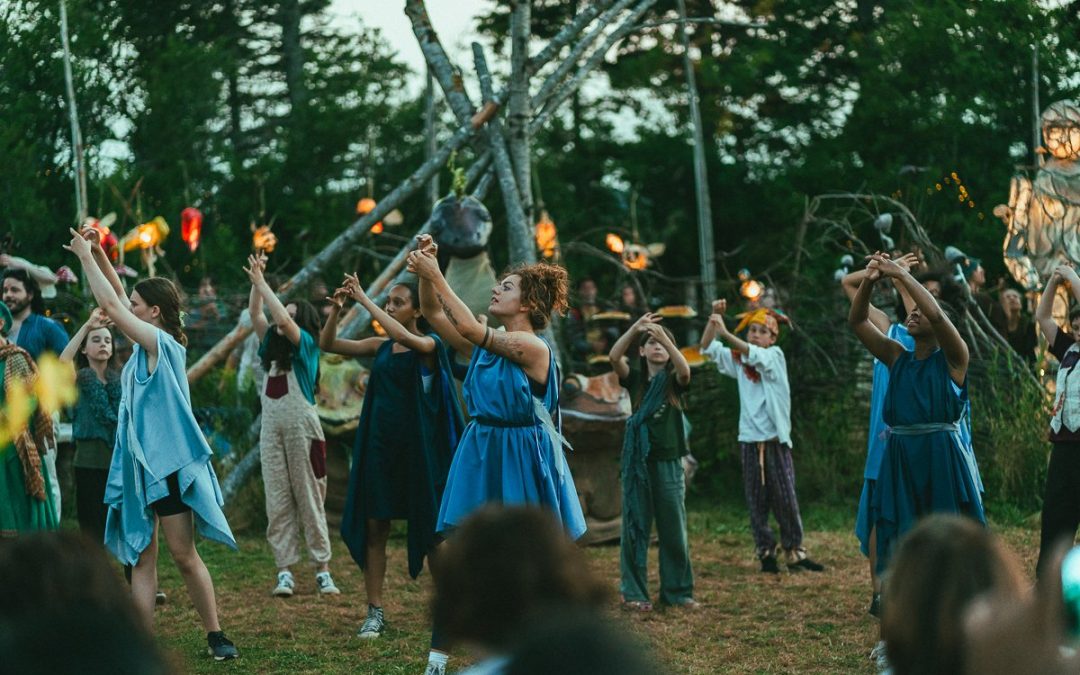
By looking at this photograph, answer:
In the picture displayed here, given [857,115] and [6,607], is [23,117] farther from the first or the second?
[6,607]

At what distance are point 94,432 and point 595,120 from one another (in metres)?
19.8

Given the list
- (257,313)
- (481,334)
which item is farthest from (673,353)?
(257,313)

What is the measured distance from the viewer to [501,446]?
5461mm

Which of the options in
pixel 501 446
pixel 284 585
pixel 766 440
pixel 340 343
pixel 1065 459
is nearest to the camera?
pixel 501 446

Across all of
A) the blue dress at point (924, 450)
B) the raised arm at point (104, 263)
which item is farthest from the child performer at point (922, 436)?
the raised arm at point (104, 263)

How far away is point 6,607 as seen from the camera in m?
1.96

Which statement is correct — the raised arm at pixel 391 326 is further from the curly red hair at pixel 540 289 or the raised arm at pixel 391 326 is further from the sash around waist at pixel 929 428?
the sash around waist at pixel 929 428

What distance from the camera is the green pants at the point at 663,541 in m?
7.30

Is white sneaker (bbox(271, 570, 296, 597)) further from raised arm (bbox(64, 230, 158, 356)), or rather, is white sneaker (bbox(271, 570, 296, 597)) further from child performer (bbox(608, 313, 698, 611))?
raised arm (bbox(64, 230, 158, 356))

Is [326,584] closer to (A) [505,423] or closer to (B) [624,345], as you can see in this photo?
(B) [624,345]

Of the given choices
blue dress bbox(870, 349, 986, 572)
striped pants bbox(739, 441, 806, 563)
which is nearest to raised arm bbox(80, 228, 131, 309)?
blue dress bbox(870, 349, 986, 572)

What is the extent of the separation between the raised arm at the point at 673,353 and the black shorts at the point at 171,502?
2504 mm

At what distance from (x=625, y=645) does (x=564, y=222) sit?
2220 cm

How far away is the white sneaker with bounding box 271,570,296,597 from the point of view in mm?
7641
